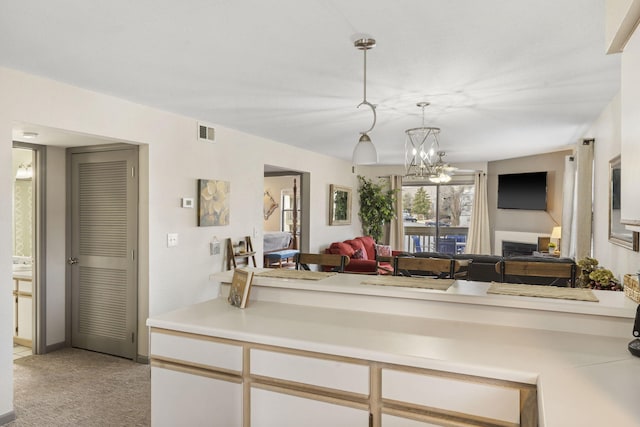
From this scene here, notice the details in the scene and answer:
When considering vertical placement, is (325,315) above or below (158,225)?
below

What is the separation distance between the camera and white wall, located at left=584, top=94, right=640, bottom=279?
3.61m

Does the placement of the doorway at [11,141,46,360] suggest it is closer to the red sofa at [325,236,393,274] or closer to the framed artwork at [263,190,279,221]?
the red sofa at [325,236,393,274]

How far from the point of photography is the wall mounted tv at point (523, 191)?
25.1ft

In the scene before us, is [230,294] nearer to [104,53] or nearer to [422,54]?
[104,53]

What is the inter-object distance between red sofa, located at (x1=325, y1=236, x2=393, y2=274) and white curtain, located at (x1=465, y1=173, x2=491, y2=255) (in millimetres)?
2046

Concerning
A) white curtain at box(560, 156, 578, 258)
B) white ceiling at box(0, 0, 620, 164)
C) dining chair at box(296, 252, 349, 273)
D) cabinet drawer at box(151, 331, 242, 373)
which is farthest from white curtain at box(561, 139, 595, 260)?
cabinet drawer at box(151, 331, 242, 373)

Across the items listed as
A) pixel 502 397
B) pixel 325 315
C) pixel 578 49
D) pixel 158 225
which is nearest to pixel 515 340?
pixel 502 397

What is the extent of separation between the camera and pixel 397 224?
9.53m

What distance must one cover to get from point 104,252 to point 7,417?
66.0 inches

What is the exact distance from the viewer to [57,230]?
441 centimetres

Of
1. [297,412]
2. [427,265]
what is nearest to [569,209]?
[427,265]

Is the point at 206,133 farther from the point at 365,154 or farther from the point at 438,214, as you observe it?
the point at 438,214

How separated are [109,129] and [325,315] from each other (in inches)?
99.8

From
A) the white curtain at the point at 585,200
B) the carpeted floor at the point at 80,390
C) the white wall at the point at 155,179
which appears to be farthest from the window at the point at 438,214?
the carpeted floor at the point at 80,390
